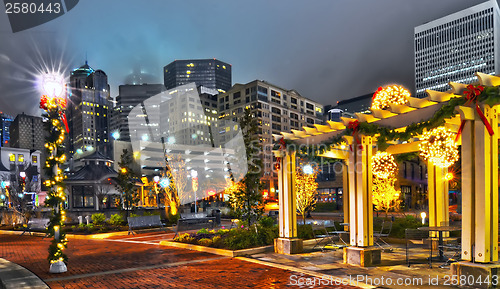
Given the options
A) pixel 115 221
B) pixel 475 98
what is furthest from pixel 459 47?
pixel 475 98

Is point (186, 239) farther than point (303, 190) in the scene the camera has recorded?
No

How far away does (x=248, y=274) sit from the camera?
8188 millimetres

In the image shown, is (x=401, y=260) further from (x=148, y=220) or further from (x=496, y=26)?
(x=496, y=26)

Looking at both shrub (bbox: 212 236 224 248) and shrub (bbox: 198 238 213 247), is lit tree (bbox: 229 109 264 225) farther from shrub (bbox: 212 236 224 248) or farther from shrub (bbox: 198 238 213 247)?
shrub (bbox: 198 238 213 247)

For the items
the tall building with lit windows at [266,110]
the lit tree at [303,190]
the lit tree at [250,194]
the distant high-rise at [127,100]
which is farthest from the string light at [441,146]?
Result: the distant high-rise at [127,100]

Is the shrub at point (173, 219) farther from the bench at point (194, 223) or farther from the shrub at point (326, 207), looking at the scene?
the shrub at point (326, 207)

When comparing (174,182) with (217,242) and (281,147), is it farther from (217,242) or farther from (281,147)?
(281,147)

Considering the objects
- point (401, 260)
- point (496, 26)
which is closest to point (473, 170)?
point (401, 260)

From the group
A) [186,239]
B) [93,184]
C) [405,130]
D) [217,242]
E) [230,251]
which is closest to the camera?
[405,130]

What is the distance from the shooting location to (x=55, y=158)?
9.21 metres

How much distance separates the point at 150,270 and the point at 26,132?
17003 centimetres

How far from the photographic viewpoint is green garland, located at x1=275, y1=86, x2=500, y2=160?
6.29 m

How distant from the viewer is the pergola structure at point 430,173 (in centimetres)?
638

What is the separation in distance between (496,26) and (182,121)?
123672 mm
